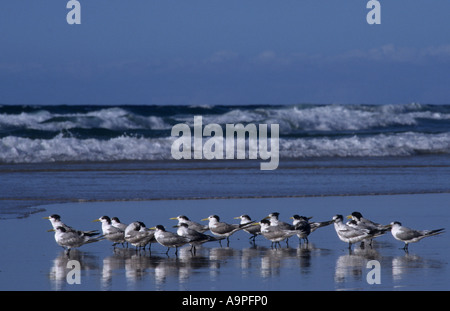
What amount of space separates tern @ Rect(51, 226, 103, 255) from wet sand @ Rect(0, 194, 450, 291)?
0.44 feet

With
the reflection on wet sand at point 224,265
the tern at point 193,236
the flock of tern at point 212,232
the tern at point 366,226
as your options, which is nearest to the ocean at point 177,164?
the flock of tern at point 212,232

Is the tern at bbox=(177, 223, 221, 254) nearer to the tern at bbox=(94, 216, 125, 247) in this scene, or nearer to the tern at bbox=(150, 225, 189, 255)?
the tern at bbox=(150, 225, 189, 255)

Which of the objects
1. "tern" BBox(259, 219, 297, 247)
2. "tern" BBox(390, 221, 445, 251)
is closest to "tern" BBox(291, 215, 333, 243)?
"tern" BBox(259, 219, 297, 247)

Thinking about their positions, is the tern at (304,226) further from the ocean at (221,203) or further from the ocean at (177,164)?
the ocean at (177,164)

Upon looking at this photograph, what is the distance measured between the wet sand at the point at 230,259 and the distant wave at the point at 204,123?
456 inches

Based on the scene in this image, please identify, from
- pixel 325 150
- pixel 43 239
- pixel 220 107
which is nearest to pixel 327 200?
pixel 43 239

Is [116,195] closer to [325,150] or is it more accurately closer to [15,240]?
[15,240]

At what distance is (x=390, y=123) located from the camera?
149 feet

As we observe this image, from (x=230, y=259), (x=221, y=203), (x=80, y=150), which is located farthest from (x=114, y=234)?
(x=80, y=150)

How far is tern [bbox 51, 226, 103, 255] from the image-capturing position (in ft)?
35.9

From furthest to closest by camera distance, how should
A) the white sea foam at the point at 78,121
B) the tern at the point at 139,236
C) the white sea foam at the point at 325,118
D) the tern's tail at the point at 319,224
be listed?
the white sea foam at the point at 325,118 < the white sea foam at the point at 78,121 < the tern's tail at the point at 319,224 < the tern at the point at 139,236

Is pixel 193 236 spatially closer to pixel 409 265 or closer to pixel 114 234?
pixel 114 234

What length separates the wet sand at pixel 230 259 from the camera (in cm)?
869
